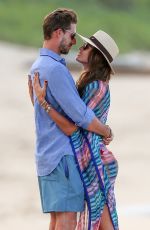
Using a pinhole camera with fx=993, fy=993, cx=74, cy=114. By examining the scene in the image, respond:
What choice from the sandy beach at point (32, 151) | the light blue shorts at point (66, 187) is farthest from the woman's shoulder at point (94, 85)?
the sandy beach at point (32, 151)

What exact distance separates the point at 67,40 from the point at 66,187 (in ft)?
2.08

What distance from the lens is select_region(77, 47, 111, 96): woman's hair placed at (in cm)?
439

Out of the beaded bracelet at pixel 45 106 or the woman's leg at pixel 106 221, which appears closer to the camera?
the beaded bracelet at pixel 45 106

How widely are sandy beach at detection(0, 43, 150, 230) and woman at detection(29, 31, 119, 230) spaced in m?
2.15

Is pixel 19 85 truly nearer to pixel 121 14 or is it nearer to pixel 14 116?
pixel 14 116

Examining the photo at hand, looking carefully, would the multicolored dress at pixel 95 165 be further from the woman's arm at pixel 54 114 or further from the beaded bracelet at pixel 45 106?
the beaded bracelet at pixel 45 106

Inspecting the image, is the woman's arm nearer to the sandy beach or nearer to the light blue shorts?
the light blue shorts

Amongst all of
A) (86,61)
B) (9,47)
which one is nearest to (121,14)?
(9,47)

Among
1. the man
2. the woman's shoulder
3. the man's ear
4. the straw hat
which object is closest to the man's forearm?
the man

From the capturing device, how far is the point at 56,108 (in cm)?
429

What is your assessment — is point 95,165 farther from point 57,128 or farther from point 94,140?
point 57,128

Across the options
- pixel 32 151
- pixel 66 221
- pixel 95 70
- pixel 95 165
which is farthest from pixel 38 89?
pixel 32 151

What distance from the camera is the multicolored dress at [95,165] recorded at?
14.1ft

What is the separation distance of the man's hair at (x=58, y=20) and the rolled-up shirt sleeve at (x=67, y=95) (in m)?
0.16
